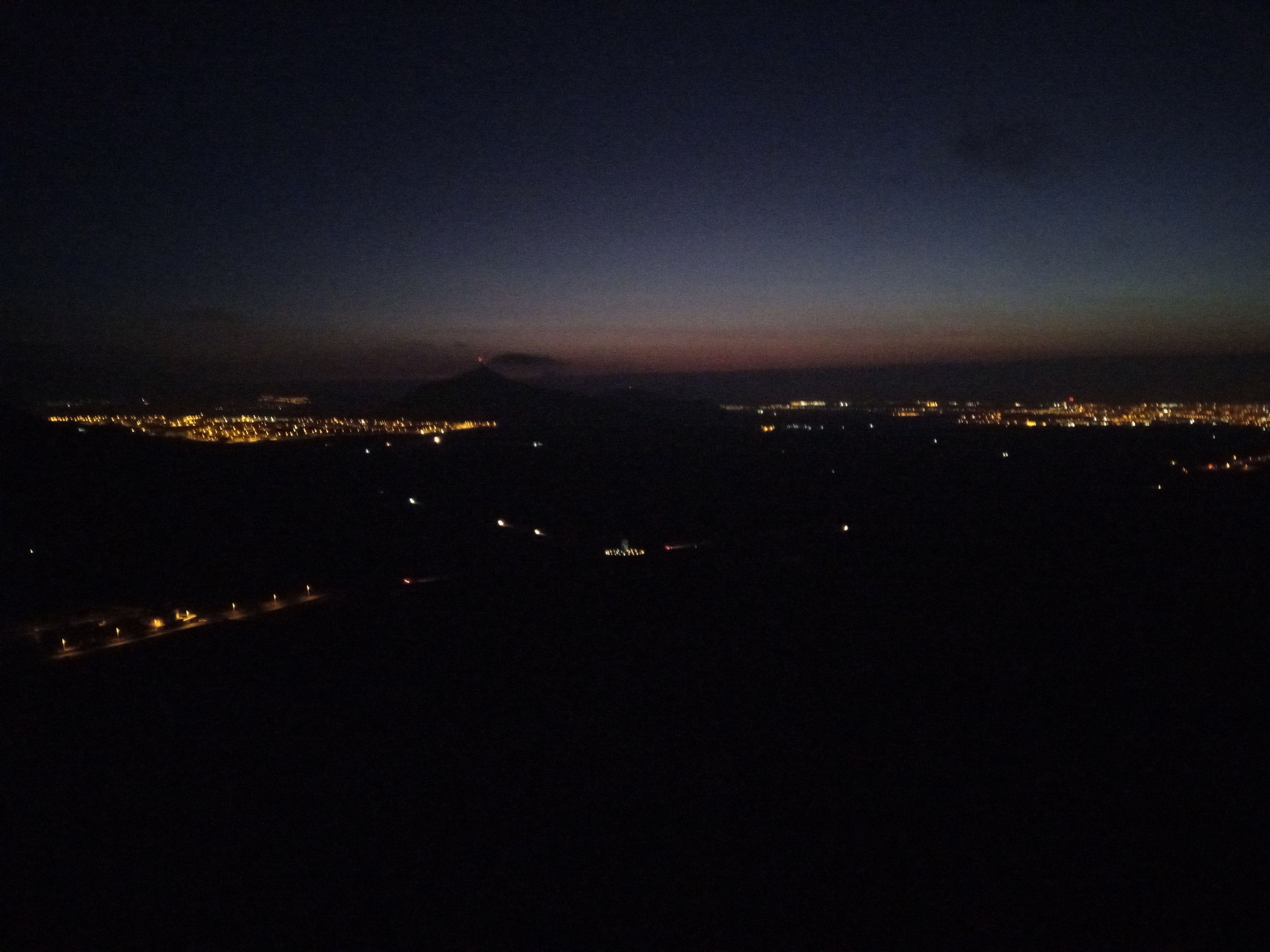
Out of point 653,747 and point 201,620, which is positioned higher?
point 201,620

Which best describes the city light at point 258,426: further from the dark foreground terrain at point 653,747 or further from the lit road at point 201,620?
the lit road at point 201,620

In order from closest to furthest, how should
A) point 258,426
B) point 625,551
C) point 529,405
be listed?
point 625,551 → point 258,426 → point 529,405

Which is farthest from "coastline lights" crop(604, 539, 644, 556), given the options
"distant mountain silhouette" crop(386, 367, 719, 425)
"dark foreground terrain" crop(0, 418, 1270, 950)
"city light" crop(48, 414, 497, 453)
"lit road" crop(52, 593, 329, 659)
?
"distant mountain silhouette" crop(386, 367, 719, 425)

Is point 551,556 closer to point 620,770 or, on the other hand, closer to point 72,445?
point 620,770

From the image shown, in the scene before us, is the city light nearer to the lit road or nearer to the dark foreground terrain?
the dark foreground terrain

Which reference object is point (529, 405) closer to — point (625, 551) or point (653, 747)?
point (625, 551)

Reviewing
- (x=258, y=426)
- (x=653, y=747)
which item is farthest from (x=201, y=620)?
(x=258, y=426)

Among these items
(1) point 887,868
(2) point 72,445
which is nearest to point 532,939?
(1) point 887,868

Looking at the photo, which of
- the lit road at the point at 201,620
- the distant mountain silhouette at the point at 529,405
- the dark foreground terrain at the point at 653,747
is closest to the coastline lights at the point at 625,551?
the dark foreground terrain at the point at 653,747
